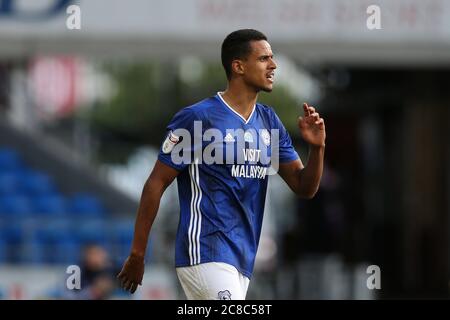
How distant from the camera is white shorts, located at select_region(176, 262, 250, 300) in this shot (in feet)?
23.6

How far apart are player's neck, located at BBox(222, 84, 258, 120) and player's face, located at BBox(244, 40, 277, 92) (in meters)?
0.07

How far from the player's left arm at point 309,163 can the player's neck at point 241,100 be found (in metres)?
0.30

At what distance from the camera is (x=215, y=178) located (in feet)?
24.0

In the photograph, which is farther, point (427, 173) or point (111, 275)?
point (427, 173)

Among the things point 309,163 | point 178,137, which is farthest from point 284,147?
point 178,137

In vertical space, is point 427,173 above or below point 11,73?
below

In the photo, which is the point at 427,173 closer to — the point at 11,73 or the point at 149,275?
the point at 11,73

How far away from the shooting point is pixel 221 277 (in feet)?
23.7

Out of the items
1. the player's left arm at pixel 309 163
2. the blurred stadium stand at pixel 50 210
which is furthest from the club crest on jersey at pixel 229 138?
the blurred stadium stand at pixel 50 210

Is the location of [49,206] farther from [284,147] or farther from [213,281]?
[213,281]

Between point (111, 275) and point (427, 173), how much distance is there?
439 inches
